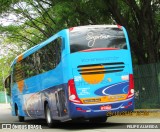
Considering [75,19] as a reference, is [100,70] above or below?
below

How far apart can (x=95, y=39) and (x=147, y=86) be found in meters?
9.81

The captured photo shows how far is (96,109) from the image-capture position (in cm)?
1542

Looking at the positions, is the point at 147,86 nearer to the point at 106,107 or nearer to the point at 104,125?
the point at 104,125

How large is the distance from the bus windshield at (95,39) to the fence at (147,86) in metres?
8.28

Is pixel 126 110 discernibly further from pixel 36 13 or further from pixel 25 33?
pixel 25 33

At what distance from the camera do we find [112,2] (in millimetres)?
23766

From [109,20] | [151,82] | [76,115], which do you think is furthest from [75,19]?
[76,115]

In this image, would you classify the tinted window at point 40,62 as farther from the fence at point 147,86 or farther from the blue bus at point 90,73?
the fence at point 147,86

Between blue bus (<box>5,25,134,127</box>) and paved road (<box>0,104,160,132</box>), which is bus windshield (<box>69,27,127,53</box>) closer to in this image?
blue bus (<box>5,25,134,127</box>)

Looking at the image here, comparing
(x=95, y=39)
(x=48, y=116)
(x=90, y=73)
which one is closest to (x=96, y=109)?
(x=90, y=73)

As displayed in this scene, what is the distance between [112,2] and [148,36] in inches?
119

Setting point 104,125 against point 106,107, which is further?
point 104,125

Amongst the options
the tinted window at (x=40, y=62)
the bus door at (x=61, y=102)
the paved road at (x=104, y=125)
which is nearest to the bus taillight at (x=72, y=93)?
the bus door at (x=61, y=102)

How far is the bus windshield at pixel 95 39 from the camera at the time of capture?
15625 mm
